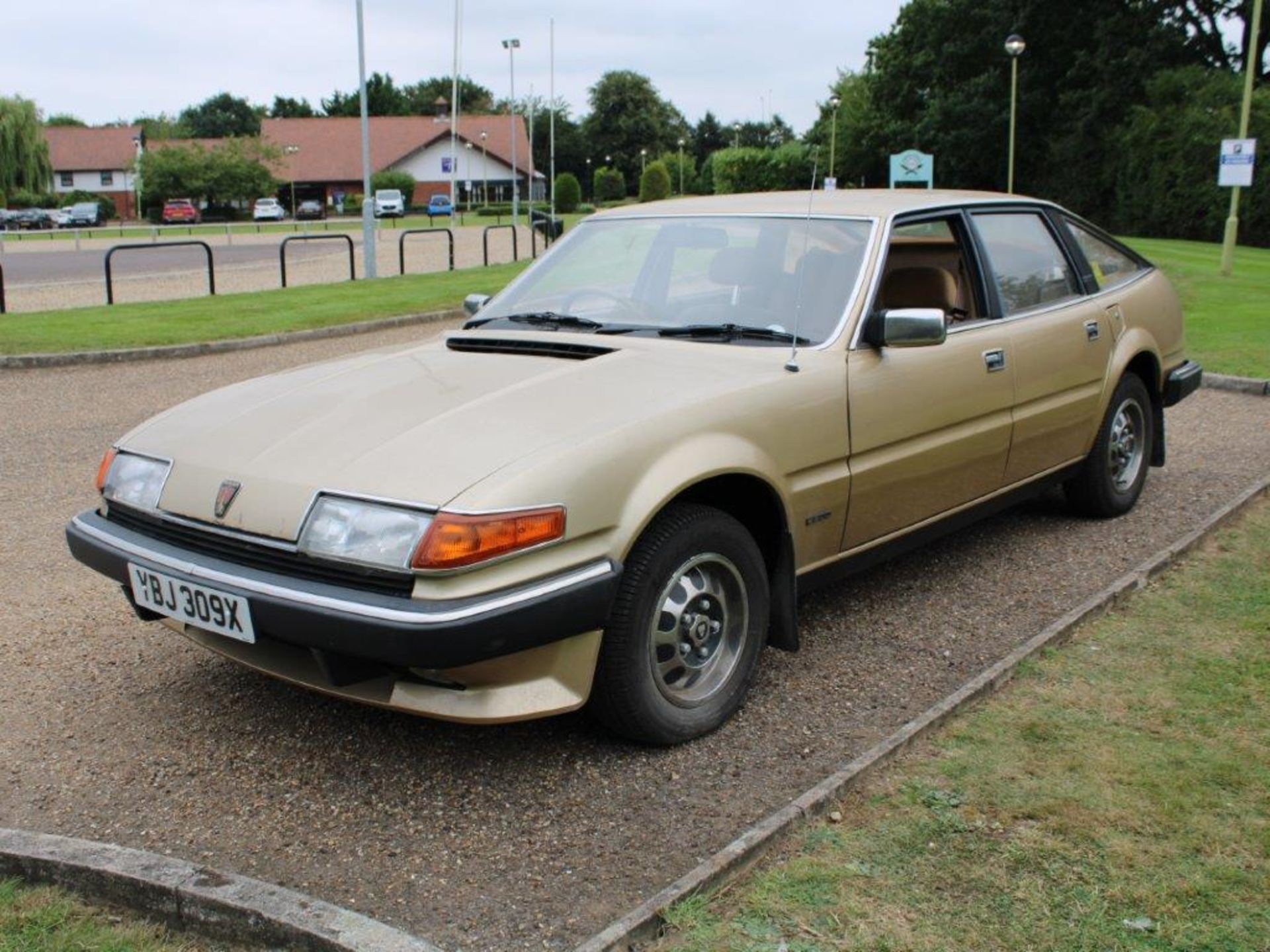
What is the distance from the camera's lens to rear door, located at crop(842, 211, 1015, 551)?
423 cm

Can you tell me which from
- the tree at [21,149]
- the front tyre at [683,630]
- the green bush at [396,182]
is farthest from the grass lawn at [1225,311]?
the tree at [21,149]

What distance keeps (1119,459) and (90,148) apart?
95.4 metres

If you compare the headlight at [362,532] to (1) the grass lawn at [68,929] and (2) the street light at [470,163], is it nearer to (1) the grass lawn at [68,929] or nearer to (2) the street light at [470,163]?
(1) the grass lawn at [68,929]

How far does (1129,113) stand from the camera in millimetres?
43938

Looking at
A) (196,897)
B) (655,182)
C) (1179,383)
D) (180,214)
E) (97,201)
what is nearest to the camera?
(196,897)

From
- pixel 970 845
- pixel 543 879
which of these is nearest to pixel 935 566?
pixel 970 845

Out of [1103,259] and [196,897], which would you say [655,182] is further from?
[196,897]

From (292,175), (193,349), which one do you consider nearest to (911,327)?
(193,349)

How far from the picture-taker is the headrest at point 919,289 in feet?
15.8

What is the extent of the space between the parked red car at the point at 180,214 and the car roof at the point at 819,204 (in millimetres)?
60624

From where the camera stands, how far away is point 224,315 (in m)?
14.5

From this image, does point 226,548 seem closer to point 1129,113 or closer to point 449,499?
point 449,499

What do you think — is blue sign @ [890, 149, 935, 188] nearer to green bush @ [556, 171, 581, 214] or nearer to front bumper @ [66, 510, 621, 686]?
front bumper @ [66, 510, 621, 686]

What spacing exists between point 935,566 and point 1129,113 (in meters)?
44.2
